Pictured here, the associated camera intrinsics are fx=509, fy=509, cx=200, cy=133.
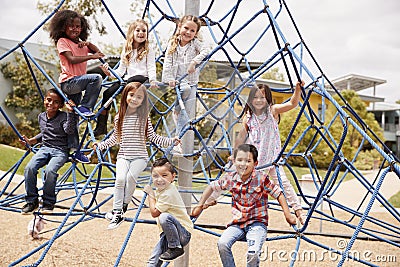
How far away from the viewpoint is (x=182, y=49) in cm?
256

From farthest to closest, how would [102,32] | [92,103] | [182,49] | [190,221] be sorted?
[102,32], [92,103], [182,49], [190,221]

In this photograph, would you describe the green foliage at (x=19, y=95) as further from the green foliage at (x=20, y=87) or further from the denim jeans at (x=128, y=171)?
Result: the denim jeans at (x=128, y=171)

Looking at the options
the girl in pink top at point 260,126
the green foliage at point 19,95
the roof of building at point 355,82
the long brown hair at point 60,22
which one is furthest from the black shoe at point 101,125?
the roof of building at point 355,82

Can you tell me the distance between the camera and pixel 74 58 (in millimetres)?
2848

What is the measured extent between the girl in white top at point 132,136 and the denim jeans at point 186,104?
9 cm

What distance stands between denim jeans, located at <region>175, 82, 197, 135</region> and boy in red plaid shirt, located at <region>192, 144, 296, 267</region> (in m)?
0.30

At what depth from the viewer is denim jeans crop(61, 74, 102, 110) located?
9.52 feet

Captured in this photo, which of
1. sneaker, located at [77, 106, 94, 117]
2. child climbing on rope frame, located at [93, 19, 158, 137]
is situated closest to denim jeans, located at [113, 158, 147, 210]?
child climbing on rope frame, located at [93, 19, 158, 137]

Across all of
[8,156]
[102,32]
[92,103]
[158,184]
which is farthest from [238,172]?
[8,156]

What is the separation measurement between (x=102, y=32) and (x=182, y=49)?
25.5 ft

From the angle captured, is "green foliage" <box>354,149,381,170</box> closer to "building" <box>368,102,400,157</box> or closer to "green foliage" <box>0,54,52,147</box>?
"building" <box>368,102,400,157</box>

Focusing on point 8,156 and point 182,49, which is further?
point 8,156

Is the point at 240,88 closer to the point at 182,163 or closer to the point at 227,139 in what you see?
the point at 227,139

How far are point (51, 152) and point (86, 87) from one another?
1.39 feet
